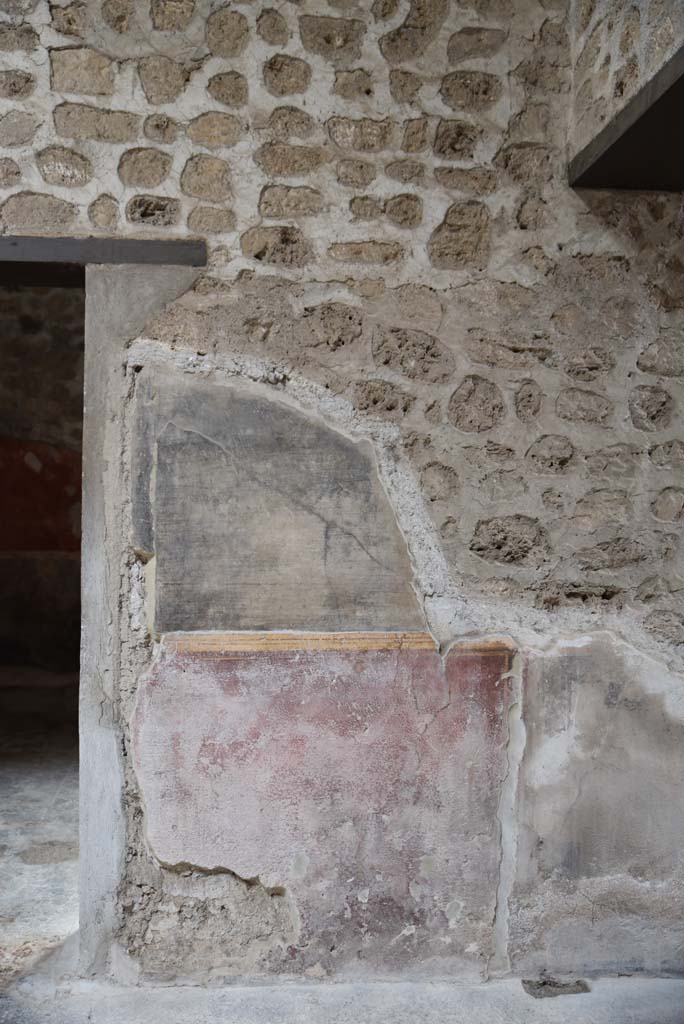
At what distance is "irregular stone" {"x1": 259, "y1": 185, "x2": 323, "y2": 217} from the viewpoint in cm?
220

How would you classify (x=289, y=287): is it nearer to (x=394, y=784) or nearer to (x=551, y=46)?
(x=551, y=46)

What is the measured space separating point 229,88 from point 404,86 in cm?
45

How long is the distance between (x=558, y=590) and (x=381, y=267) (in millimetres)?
970

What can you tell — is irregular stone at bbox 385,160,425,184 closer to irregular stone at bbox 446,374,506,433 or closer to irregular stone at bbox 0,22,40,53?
irregular stone at bbox 446,374,506,433

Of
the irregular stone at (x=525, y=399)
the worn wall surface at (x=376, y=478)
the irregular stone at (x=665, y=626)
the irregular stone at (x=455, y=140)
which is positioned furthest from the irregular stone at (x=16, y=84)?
the irregular stone at (x=665, y=626)

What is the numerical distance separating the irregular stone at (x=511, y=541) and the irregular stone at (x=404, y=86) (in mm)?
1113

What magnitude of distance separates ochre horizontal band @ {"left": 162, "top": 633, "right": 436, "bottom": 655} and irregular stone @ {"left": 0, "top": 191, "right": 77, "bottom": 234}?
1068 millimetres

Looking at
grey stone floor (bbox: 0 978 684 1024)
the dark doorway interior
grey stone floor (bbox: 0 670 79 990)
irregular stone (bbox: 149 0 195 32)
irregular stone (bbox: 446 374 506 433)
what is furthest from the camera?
the dark doorway interior

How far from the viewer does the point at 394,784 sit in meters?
2.23

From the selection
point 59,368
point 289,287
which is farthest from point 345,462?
point 59,368

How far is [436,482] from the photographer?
2258 millimetres

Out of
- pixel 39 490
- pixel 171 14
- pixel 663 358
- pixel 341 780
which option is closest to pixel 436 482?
pixel 663 358

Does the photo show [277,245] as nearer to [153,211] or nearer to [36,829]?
[153,211]

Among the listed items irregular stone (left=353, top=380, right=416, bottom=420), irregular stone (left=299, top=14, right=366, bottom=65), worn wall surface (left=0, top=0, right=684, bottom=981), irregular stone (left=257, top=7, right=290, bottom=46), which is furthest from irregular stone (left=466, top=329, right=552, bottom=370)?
irregular stone (left=257, top=7, right=290, bottom=46)
